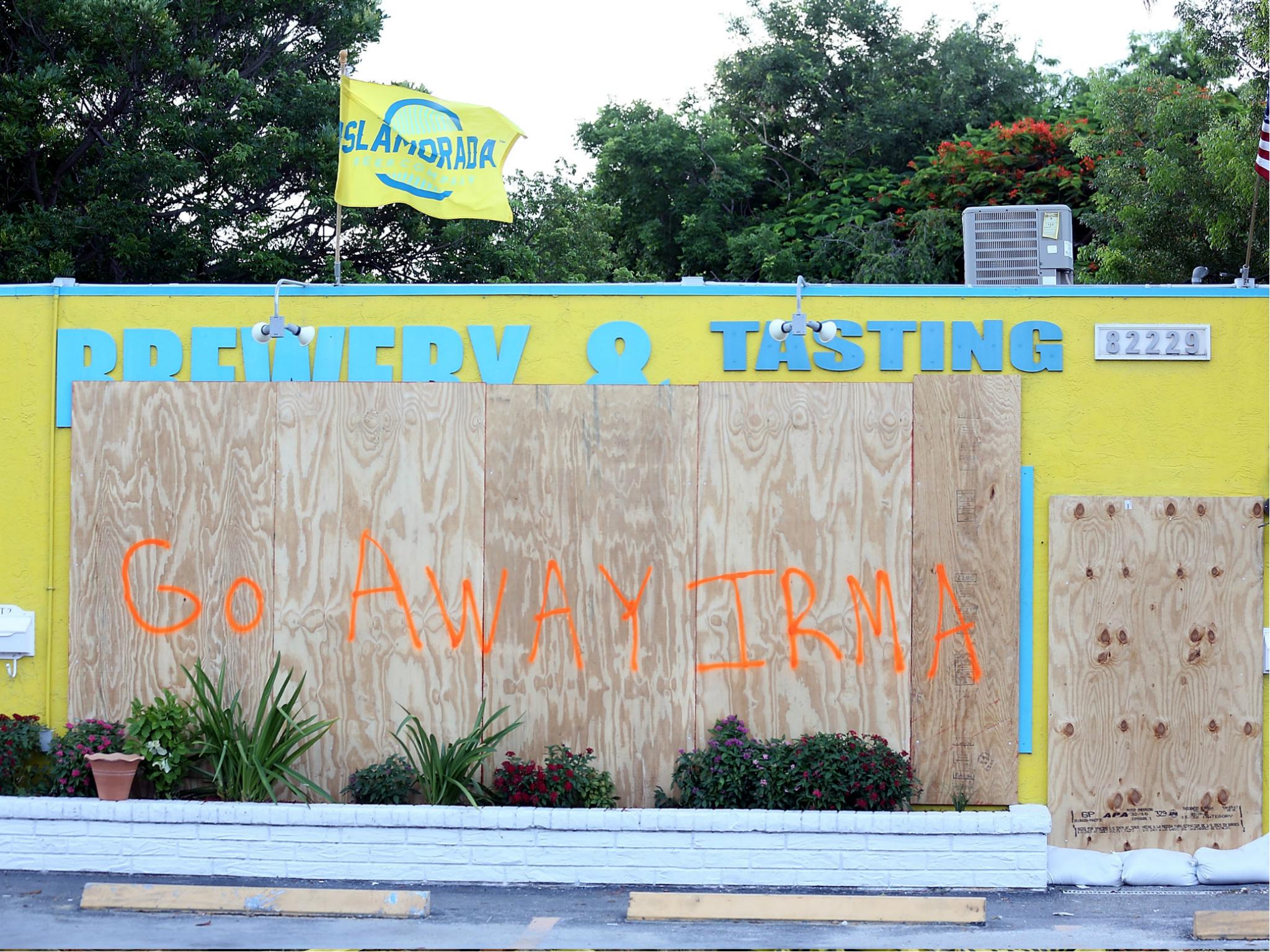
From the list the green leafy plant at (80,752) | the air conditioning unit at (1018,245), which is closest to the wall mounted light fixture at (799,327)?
the air conditioning unit at (1018,245)

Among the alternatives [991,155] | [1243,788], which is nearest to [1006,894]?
[1243,788]

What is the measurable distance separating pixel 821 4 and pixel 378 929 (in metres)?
26.5

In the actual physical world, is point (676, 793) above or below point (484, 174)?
below

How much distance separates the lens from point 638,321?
7820 mm

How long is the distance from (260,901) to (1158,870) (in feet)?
16.7

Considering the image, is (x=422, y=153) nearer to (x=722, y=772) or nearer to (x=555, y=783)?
(x=555, y=783)

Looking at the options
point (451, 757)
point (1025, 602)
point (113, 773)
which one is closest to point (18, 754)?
point (113, 773)

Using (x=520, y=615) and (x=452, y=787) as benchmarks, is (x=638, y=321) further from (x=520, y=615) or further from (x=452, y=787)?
(x=452, y=787)

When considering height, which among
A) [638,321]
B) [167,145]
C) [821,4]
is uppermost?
[821,4]

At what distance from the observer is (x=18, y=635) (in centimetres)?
782

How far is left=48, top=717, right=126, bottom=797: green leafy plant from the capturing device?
24.4 ft

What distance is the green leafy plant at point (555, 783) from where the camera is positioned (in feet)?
23.9

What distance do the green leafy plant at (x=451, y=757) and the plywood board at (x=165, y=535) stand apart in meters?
1.06

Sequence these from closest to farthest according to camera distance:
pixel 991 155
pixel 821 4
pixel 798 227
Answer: pixel 991 155 → pixel 798 227 → pixel 821 4
